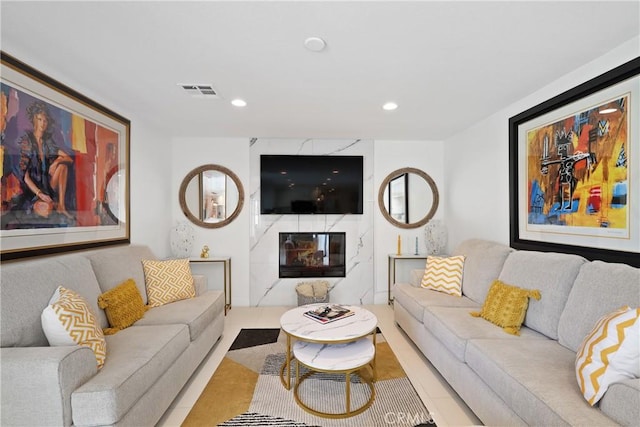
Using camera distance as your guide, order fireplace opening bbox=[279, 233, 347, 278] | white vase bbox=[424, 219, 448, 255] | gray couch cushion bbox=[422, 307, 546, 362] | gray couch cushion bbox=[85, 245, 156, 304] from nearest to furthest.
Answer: gray couch cushion bbox=[422, 307, 546, 362] < gray couch cushion bbox=[85, 245, 156, 304] < white vase bbox=[424, 219, 448, 255] < fireplace opening bbox=[279, 233, 347, 278]

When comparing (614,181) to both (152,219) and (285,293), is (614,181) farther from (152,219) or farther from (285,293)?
(152,219)

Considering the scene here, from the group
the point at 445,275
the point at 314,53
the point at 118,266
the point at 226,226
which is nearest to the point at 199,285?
the point at 118,266

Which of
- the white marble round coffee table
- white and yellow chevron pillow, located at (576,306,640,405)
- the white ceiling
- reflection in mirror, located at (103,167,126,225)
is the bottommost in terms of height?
the white marble round coffee table

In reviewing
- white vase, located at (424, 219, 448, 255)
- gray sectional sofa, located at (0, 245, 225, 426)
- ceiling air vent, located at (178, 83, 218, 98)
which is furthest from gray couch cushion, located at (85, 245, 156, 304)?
white vase, located at (424, 219, 448, 255)

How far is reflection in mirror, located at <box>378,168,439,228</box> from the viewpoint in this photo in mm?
4195

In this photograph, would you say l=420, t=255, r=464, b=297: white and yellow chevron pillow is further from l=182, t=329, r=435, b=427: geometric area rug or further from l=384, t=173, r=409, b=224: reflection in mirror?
l=384, t=173, r=409, b=224: reflection in mirror

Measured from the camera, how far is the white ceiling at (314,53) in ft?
4.88

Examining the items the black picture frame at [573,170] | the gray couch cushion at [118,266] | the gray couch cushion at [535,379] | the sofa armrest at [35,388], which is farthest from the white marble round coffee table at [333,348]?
the black picture frame at [573,170]

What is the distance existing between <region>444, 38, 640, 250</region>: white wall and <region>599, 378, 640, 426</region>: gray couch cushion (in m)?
1.88

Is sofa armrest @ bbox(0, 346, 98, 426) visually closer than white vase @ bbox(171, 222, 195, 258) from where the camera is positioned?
Yes

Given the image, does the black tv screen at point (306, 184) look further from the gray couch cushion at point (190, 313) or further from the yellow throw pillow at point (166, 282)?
the gray couch cushion at point (190, 313)

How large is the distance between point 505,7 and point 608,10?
568 mm

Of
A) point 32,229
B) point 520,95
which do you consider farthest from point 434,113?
point 32,229

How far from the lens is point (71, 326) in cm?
155
